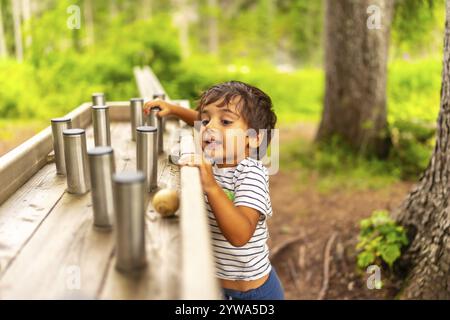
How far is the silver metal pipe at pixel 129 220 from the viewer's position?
131 cm

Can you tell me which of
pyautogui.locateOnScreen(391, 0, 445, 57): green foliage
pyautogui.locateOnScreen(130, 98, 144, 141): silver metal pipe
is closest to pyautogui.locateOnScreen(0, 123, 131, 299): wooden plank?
pyautogui.locateOnScreen(130, 98, 144, 141): silver metal pipe

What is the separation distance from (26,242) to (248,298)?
0.97 m

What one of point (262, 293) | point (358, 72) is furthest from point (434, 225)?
point (358, 72)

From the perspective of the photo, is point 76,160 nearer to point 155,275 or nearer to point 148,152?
point 148,152

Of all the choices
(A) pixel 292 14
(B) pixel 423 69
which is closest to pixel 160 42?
(B) pixel 423 69

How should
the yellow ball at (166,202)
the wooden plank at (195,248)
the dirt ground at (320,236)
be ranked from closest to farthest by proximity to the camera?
the wooden plank at (195,248), the yellow ball at (166,202), the dirt ground at (320,236)

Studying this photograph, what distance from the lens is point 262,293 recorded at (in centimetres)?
215

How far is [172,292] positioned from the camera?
49.4 inches

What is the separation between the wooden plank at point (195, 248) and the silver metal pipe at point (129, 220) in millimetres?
127

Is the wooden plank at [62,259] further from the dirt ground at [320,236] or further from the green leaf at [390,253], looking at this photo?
the dirt ground at [320,236]

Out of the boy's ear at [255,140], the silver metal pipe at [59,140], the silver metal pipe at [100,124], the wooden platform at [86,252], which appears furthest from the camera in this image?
the silver metal pipe at [100,124]

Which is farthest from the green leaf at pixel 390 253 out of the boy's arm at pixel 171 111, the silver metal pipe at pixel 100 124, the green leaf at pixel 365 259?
the silver metal pipe at pixel 100 124

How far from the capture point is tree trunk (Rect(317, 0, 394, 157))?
6.18 metres
